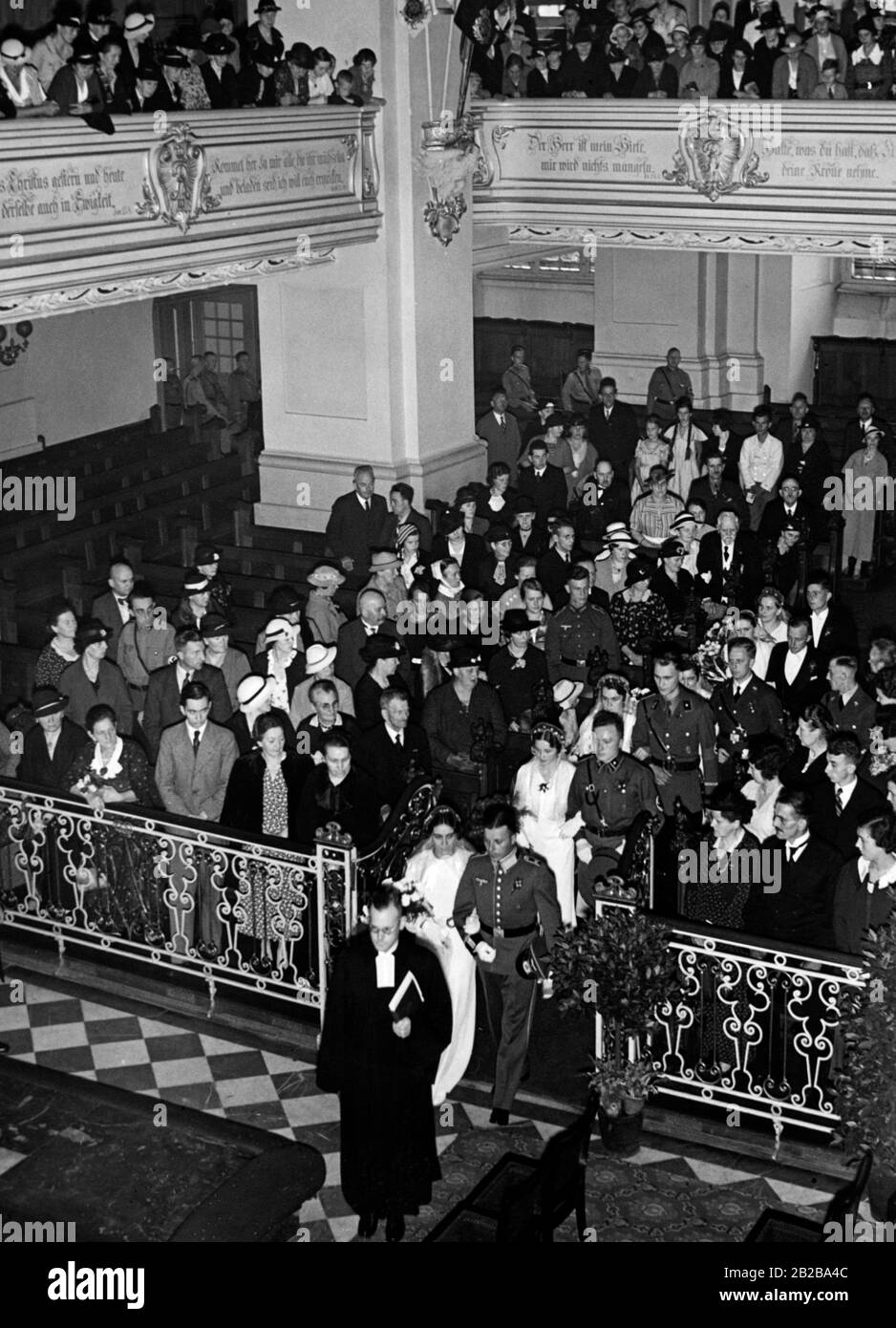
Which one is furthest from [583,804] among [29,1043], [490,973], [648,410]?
[648,410]

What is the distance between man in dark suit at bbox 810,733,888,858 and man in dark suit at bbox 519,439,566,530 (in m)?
5.38

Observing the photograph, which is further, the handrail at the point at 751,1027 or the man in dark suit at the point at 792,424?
the man in dark suit at the point at 792,424

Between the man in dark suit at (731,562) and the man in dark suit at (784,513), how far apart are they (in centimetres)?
53

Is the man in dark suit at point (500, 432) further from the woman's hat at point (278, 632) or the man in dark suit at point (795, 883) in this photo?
the man in dark suit at point (795, 883)

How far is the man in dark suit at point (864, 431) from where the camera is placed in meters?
13.6

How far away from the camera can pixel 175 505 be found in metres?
15.0

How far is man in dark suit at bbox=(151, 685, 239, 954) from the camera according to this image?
8.63 meters

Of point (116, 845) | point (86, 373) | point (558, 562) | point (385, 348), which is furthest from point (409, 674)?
point (86, 373)

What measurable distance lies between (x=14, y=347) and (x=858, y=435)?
27.0 ft

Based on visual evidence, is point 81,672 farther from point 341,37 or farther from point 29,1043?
point 341,37

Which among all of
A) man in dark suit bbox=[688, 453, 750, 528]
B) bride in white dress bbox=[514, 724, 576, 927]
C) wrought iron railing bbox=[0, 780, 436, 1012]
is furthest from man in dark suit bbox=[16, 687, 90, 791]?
man in dark suit bbox=[688, 453, 750, 528]

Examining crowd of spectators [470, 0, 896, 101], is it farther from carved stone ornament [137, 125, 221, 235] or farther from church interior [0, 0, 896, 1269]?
carved stone ornament [137, 125, 221, 235]

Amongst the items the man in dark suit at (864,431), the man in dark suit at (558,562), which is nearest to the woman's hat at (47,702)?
the man in dark suit at (558,562)

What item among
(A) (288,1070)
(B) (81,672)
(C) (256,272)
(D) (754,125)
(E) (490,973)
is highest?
(D) (754,125)
